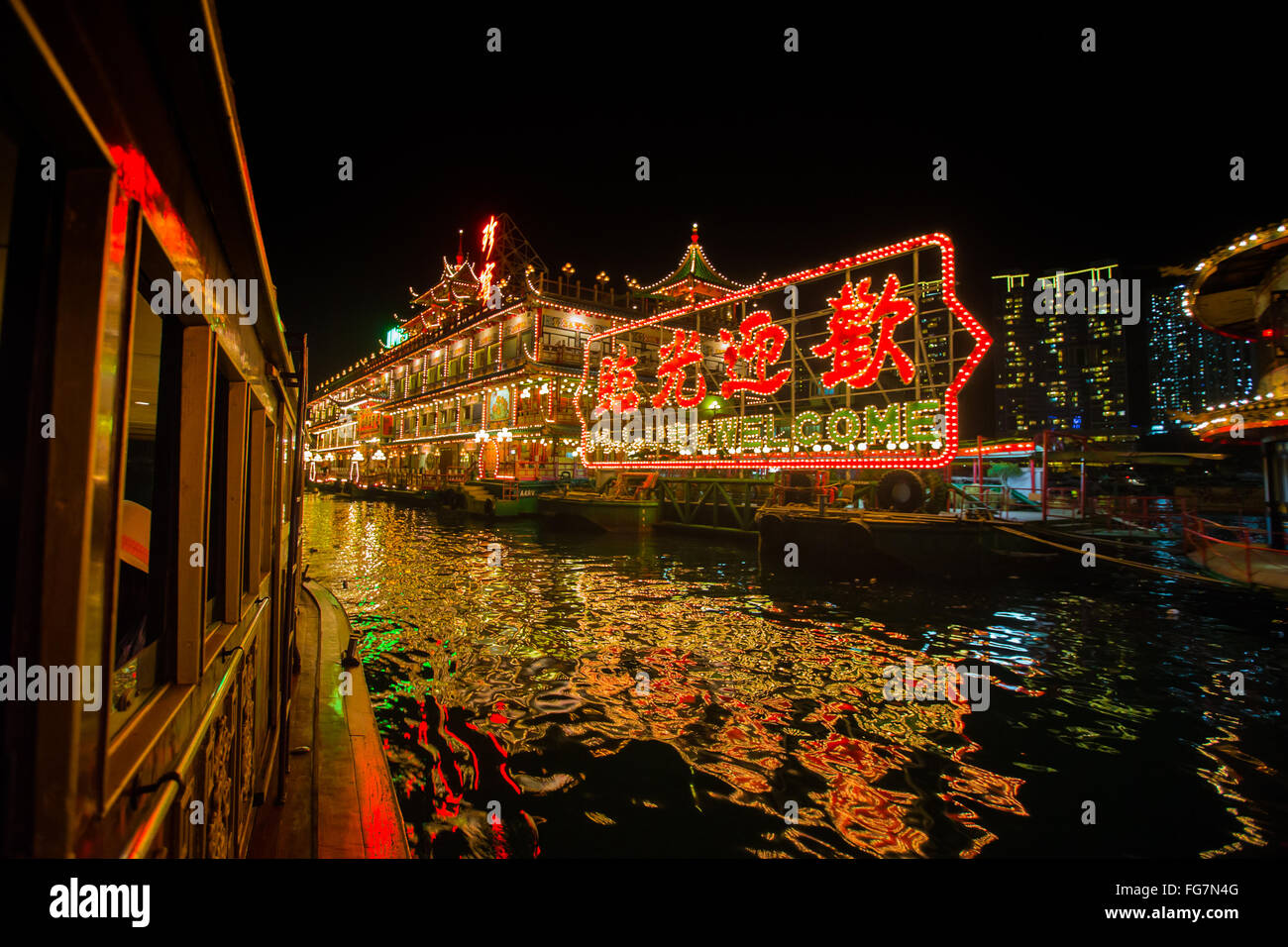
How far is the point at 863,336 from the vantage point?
54.1 feet

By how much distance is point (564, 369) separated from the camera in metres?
34.9

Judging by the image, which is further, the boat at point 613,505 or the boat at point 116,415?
the boat at point 613,505

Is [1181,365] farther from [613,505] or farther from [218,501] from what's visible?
[218,501]

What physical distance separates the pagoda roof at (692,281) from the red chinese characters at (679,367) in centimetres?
1832

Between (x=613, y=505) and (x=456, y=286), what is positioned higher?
(x=456, y=286)

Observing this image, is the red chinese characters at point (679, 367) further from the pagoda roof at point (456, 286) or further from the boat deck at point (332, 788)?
the pagoda roof at point (456, 286)

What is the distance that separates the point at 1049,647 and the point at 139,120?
9.24m

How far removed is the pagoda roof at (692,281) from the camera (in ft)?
131

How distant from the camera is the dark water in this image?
347 cm

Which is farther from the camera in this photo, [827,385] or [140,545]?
[827,385]

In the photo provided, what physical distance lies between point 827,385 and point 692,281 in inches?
990

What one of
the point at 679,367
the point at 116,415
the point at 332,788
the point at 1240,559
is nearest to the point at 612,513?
the point at 679,367

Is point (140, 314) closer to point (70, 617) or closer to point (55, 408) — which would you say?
point (55, 408)

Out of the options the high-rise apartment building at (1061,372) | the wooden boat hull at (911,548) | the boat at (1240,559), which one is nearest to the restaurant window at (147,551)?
the wooden boat hull at (911,548)
